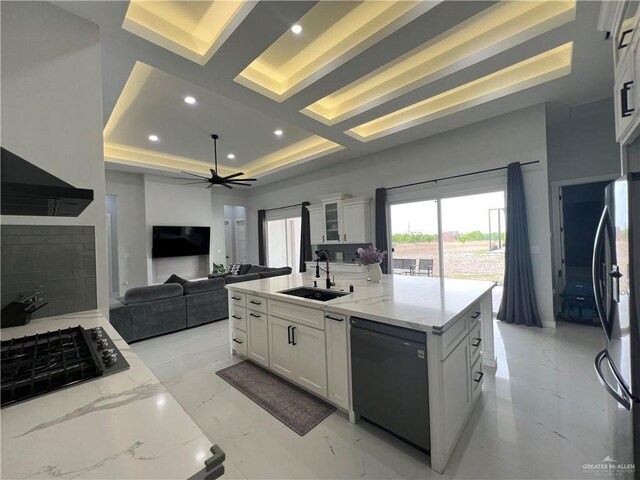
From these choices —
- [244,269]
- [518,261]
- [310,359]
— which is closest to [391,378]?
[310,359]

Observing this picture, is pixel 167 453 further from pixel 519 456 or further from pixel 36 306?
pixel 519 456

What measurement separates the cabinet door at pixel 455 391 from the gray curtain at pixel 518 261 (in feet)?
8.40

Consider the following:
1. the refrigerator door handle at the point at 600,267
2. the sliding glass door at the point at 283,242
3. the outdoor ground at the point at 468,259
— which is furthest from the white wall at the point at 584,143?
the sliding glass door at the point at 283,242

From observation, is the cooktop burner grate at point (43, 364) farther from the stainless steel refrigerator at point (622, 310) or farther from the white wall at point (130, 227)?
the white wall at point (130, 227)

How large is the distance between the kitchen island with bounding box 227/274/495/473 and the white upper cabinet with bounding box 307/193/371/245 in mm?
2556

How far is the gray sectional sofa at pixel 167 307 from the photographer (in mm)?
3416

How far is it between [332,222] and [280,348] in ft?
12.5

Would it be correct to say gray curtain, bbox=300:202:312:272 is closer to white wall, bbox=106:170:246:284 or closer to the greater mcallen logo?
white wall, bbox=106:170:246:284

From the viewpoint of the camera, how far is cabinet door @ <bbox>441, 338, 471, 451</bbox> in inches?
60.2

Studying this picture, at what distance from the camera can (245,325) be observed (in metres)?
2.85

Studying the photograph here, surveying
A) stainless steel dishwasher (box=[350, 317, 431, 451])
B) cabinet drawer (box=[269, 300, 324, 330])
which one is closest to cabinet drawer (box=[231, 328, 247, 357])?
cabinet drawer (box=[269, 300, 324, 330])

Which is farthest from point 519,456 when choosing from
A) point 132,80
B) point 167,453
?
point 132,80

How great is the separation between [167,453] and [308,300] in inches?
60.6

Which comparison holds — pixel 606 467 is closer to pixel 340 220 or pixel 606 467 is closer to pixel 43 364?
pixel 43 364
